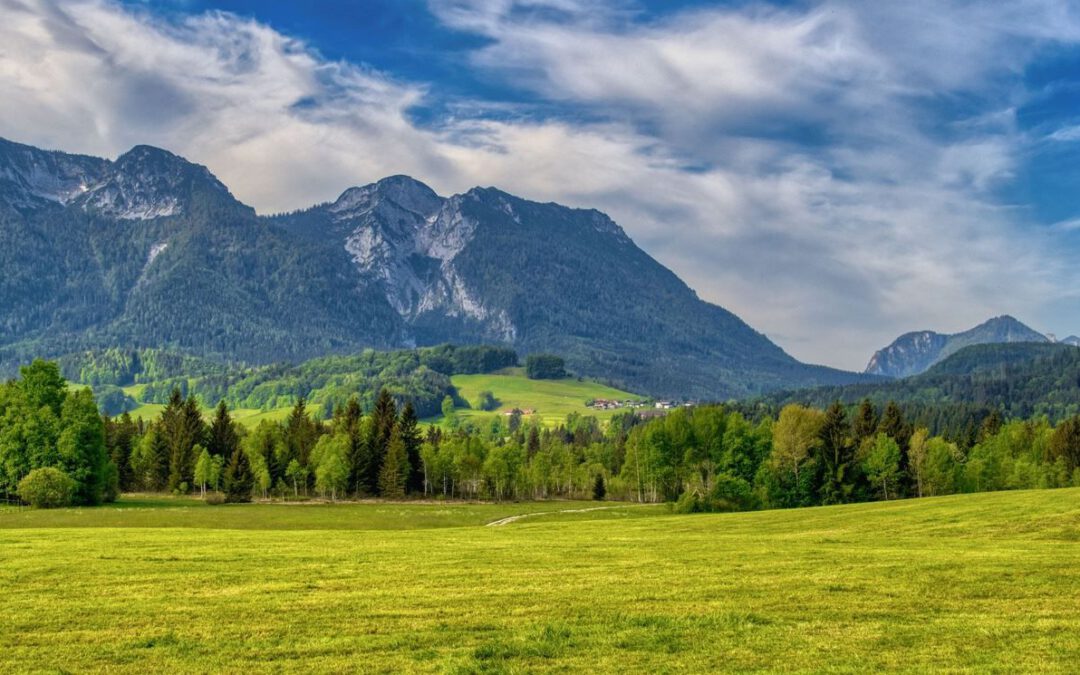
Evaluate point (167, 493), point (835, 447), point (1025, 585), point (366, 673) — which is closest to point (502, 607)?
point (366, 673)

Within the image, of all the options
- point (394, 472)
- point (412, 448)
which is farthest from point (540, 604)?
point (412, 448)

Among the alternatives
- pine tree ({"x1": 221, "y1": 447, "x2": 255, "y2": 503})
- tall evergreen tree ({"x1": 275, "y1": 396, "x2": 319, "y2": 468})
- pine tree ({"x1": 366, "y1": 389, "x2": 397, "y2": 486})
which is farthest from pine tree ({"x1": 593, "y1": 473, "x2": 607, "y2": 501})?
pine tree ({"x1": 221, "y1": 447, "x2": 255, "y2": 503})

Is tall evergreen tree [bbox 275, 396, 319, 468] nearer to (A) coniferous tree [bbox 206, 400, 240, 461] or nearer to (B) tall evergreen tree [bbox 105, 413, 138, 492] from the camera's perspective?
(A) coniferous tree [bbox 206, 400, 240, 461]

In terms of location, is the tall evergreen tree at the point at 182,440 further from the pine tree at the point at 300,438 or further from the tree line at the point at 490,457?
the pine tree at the point at 300,438

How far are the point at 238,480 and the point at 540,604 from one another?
92.5m

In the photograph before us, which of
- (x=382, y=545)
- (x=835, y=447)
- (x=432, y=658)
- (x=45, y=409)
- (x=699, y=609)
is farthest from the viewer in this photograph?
(x=835, y=447)

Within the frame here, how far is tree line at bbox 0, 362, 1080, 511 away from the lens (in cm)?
9481

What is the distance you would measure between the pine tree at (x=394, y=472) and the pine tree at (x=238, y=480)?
1958cm

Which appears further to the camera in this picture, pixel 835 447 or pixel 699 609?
pixel 835 447

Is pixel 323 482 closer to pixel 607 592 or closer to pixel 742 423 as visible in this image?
pixel 742 423

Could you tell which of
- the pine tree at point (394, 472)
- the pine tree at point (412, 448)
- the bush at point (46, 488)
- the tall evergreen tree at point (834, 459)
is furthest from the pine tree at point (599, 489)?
the bush at point (46, 488)

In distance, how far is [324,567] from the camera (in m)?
35.3

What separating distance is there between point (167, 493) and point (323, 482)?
23.1m

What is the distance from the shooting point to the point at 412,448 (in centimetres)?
13388
